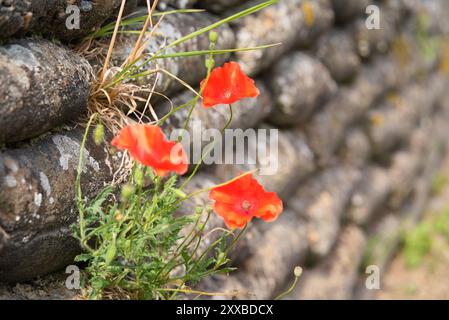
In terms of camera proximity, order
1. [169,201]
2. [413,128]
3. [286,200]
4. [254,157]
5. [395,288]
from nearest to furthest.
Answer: [169,201] → [254,157] → [286,200] → [395,288] → [413,128]

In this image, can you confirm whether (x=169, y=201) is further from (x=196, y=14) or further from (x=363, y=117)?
A: (x=363, y=117)

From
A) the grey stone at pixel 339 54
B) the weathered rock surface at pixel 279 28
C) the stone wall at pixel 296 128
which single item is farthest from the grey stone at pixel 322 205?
the weathered rock surface at pixel 279 28

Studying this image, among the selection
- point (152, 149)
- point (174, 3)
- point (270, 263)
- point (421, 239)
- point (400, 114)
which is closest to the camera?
point (152, 149)

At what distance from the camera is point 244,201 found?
5.39 ft

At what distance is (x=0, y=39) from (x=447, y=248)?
10.2 ft

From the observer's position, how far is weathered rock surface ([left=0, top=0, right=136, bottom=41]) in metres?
1.52

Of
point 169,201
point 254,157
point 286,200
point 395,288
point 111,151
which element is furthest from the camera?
point 395,288

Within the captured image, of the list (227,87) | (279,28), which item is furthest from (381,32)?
(227,87)

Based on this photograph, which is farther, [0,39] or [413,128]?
[413,128]

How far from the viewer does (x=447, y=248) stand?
13.3 ft

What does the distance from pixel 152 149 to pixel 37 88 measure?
0.31m

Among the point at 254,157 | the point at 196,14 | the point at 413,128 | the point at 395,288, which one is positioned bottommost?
the point at 395,288

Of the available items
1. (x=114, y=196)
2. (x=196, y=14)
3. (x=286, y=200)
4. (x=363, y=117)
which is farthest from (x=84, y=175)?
(x=363, y=117)

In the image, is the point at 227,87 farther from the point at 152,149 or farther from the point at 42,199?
the point at 42,199
